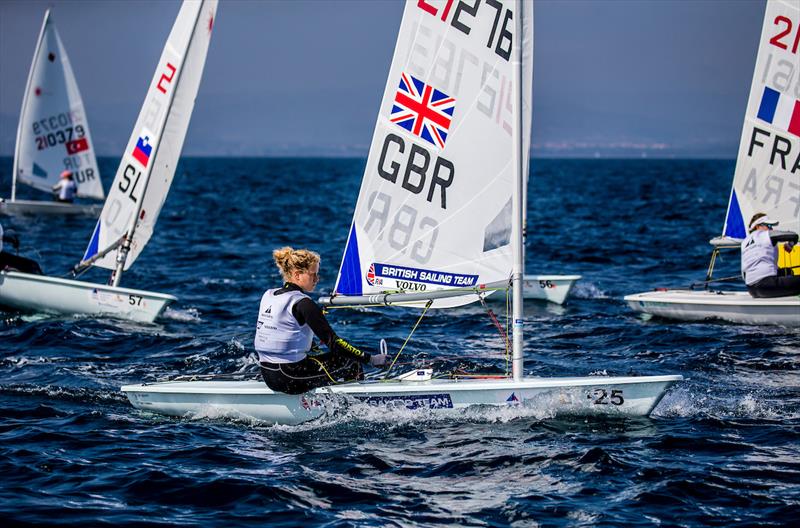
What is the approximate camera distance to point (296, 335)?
820 centimetres

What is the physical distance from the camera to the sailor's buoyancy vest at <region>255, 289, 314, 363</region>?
319 inches

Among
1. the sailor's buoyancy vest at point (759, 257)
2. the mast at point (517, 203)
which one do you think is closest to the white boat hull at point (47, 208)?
the sailor's buoyancy vest at point (759, 257)

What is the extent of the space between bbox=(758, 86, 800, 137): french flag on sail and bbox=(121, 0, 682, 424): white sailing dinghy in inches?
305

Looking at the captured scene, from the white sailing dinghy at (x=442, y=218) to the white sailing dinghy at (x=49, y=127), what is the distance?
22.6 m

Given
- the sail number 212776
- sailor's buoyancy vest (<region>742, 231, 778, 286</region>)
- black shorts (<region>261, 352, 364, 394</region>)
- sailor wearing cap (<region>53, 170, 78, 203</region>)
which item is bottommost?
black shorts (<region>261, 352, 364, 394</region>)

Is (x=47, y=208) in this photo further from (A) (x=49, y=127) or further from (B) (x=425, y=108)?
(B) (x=425, y=108)

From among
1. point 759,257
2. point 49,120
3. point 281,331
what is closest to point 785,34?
point 759,257

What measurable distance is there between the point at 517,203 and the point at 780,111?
8.17 meters

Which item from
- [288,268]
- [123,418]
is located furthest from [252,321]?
[288,268]

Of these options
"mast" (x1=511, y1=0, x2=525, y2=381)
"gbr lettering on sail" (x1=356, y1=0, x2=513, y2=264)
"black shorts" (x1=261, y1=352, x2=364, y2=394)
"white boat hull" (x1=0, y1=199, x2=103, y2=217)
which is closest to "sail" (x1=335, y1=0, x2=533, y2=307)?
"gbr lettering on sail" (x1=356, y1=0, x2=513, y2=264)

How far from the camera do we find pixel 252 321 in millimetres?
14266

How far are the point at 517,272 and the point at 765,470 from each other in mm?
2480

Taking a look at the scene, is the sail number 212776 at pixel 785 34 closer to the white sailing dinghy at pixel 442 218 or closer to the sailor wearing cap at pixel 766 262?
the sailor wearing cap at pixel 766 262

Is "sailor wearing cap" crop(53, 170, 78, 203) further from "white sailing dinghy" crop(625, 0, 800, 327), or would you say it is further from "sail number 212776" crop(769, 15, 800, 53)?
"sail number 212776" crop(769, 15, 800, 53)
